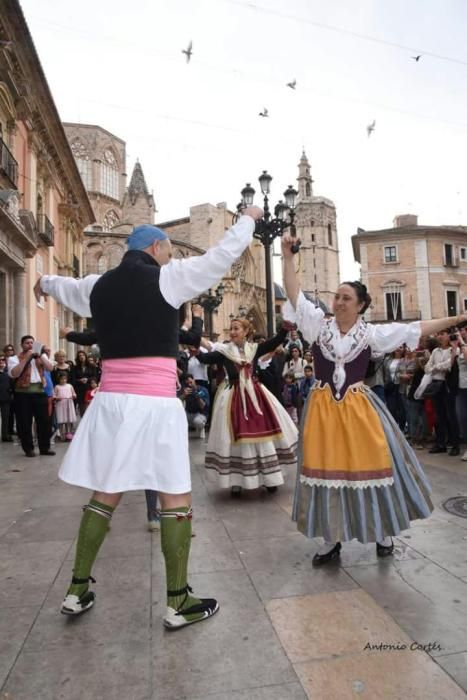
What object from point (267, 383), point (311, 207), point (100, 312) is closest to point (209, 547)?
point (100, 312)

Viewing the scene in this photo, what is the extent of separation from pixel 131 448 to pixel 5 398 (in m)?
8.71

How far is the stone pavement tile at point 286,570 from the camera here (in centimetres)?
298

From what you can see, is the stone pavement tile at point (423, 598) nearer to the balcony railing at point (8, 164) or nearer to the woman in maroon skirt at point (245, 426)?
the woman in maroon skirt at point (245, 426)

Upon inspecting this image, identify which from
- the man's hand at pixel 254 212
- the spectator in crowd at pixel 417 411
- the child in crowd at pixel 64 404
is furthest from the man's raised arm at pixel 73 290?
the child in crowd at pixel 64 404

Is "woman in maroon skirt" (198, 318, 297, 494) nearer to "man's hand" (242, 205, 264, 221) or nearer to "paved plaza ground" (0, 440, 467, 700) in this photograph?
"paved plaza ground" (0, 440, 467, 700)

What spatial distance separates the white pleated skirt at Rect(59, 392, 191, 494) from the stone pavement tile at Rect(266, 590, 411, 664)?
837 millimetres

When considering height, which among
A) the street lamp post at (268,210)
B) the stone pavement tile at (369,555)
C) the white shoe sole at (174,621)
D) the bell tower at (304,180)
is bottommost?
the stone pavement tile at (369,555)

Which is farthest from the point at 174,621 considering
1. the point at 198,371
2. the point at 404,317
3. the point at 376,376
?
the point at 404,317

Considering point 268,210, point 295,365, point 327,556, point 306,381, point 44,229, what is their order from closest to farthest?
1. point 327,556
2. point 306,381
3. point 295,365
4. point 268,210
5. point 44,229

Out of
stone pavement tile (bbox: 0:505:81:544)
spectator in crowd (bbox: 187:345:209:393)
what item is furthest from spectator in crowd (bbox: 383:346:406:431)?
stone pavement tile (bbox: 0:505:81:544)

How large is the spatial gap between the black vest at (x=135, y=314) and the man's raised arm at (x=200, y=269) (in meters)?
0.06

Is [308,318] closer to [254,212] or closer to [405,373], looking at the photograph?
[254,212]

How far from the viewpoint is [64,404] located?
413 inches

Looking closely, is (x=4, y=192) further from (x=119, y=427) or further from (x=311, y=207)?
(x=311, y=207)
